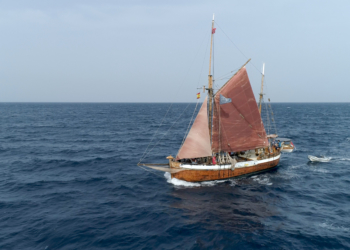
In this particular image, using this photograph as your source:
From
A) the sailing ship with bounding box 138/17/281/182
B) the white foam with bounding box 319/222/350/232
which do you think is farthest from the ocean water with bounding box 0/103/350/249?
the sailing ship with bounding box 138/17/281/182

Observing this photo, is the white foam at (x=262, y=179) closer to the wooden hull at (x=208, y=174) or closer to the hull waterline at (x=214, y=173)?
the hull waterline at (x=214, y=173)

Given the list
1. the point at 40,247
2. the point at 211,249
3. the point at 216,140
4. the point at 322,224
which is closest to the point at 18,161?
the point at 40,247

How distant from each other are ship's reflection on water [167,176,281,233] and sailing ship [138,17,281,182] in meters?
2.12

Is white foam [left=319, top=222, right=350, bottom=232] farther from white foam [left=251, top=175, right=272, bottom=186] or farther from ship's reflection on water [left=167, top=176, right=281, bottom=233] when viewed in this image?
white foam [left=251, top=175, right=272, bottom=186]

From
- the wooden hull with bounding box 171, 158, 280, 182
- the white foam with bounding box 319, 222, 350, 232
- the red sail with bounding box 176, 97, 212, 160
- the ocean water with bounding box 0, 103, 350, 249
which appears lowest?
the white foam with bounding box 319, 222, 350, 232

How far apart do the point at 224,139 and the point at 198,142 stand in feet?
15.0

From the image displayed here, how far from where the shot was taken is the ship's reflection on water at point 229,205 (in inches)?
893

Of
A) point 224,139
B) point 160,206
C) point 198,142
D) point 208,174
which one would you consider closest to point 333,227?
point 208,174

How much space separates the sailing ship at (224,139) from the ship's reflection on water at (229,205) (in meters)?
2.12

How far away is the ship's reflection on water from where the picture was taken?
2267 cm

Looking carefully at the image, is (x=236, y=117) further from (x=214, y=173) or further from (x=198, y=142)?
(x=214, y=173)

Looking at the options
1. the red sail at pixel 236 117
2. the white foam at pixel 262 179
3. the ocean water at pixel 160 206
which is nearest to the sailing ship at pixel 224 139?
the red sail at pixel 236 117

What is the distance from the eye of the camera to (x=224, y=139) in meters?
33.8

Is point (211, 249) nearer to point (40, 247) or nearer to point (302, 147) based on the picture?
point (40, 247)
